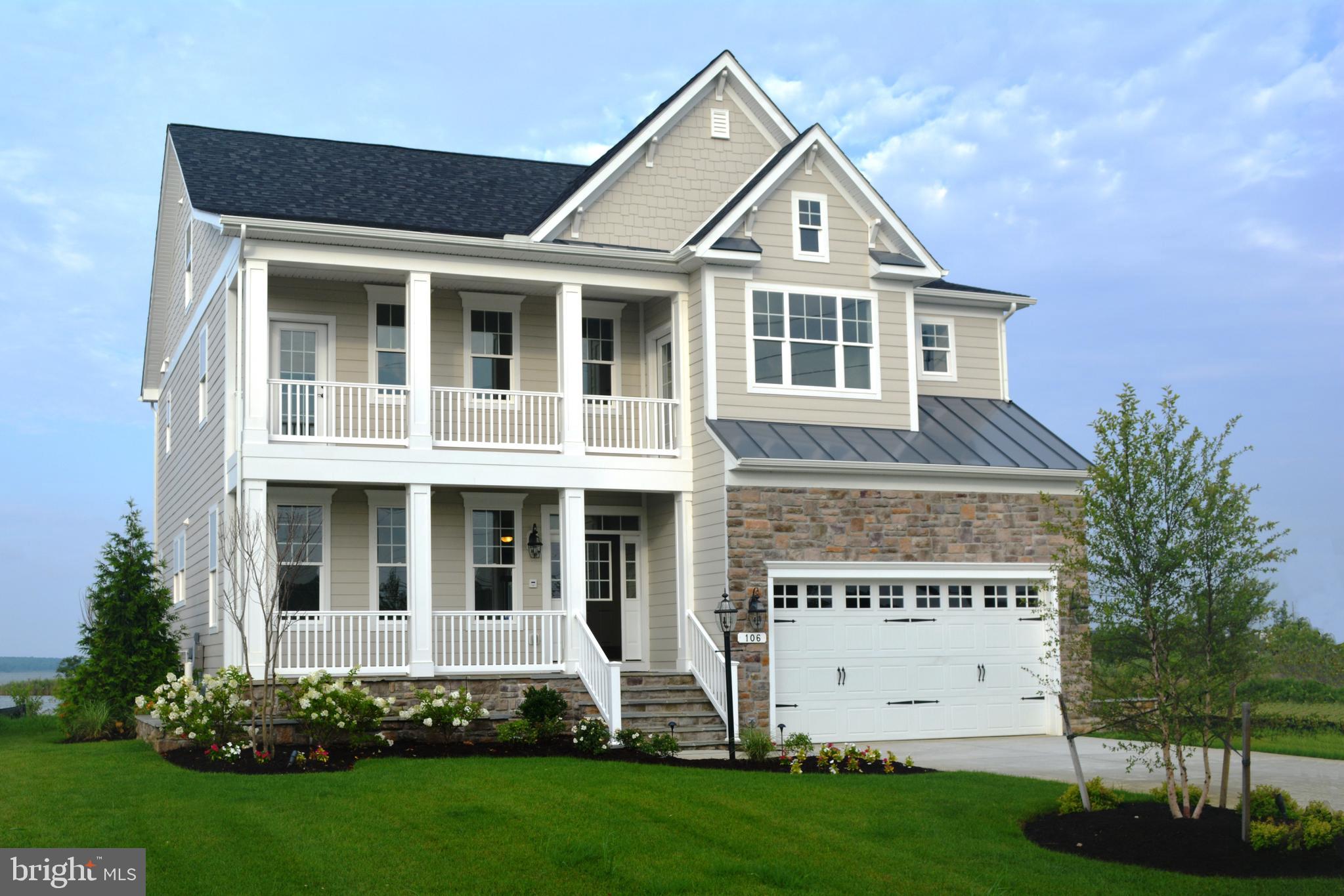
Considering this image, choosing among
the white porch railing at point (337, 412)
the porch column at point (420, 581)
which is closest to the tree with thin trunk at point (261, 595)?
the white porch railing at point (337, 412)

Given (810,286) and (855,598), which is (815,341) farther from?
(855,598)

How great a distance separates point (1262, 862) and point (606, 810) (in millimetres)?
4909

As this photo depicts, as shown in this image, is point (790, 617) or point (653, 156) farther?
point (653, 156)

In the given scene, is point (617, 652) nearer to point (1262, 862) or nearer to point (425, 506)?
point (425, 506)

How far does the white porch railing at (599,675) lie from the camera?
15469mm

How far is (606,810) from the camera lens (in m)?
10.5

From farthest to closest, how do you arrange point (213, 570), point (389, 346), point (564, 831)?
point (213, 570)
point (389, 346)
point (564, 831)

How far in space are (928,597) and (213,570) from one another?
1041cm

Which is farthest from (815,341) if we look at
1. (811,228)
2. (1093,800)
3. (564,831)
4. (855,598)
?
(564,831)

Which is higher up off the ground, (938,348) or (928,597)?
(938,348)

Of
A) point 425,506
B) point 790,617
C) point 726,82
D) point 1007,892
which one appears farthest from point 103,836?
point 726,82

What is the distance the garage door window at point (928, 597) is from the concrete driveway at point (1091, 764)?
185cm

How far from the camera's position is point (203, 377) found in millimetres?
20062

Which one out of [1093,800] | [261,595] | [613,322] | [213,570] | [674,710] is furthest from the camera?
[613,322]
